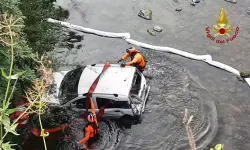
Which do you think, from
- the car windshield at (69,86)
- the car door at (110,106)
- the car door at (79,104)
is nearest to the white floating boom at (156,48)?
the car windshield at (69,86)

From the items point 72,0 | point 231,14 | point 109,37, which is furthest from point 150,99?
point 72,0

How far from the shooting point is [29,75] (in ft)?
28.3

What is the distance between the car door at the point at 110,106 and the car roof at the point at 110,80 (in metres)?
0.23

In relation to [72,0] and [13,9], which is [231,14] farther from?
[13,9]

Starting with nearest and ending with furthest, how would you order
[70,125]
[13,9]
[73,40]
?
[13,9] → [70,125] → [73,40]

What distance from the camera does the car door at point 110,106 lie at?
10.8 meters

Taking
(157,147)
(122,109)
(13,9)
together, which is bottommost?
(157,147)

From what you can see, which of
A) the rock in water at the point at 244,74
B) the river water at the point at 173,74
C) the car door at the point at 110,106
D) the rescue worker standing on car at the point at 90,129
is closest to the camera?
the rescue worker standing on car at the point at 90,129

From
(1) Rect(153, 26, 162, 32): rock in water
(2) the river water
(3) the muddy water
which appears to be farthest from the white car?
(1) Rect(153, 26, 162, 32): rock in water

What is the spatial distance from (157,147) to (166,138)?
1.47 ft

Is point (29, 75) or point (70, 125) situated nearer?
point (29, 75)

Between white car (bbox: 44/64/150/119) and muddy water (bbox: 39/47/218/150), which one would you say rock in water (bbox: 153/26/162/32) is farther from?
white car (bbox: 44/64/150/119)

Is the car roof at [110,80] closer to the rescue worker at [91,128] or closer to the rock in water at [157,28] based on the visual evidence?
the rescue worker at [91,128]

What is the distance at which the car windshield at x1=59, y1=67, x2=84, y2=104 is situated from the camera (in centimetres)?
1130
